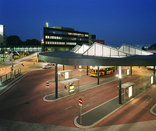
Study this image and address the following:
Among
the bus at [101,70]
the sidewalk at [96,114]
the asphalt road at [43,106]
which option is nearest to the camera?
the sidewalk at [96,114]

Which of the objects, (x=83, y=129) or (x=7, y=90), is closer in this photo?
(x=83, y=129)

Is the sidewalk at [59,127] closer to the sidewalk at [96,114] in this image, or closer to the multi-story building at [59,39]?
the sidewalk at [96,114]

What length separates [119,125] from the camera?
11250mm

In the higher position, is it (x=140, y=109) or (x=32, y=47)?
(x=32, y=47)

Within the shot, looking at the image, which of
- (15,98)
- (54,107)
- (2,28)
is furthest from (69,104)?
(2,28)

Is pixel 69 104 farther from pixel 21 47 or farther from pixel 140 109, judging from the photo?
pixel 21 47

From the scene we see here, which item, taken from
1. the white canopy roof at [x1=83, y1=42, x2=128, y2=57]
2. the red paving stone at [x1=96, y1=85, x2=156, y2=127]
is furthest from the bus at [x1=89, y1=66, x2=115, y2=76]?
the red paving stone at [x1=96, y1=85, x2=156, y2=127]

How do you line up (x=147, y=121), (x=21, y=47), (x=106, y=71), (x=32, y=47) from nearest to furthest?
1. (x=147, y=121)
2. (x=106, y=71)
3. (x=21, y=47)
4. (x=32, y=47)

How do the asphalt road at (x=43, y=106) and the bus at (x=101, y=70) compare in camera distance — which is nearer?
the asphalt road at (x=43, y=106)

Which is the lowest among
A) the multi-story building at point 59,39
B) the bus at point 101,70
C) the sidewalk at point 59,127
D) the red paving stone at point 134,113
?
the sidewalk at point 59,127

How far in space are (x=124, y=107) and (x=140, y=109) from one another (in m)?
1.71

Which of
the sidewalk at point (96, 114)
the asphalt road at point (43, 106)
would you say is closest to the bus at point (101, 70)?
the asphalt road at point (43, 106)

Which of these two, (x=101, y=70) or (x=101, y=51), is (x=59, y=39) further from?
(x=101, y=51)

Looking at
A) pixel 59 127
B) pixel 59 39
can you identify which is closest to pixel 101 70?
pixel 59 127
